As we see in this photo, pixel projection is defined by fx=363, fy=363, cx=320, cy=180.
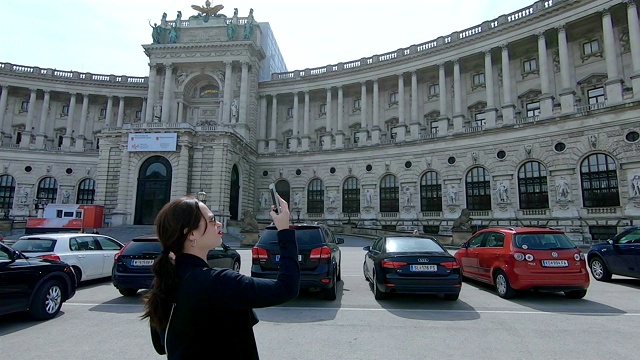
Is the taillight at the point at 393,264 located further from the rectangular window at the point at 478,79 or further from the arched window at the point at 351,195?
the rectangular window at the point at 478,79

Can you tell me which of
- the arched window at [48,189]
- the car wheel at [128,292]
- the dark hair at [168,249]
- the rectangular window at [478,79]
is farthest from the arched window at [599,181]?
the arched window at [48,189]

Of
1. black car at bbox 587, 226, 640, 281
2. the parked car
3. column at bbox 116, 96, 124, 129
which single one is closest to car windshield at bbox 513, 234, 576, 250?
black car at bbox 587, 226, 640, 281

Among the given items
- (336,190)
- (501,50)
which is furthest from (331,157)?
(501,50)

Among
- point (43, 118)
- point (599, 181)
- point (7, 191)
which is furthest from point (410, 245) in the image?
point (43, 118)

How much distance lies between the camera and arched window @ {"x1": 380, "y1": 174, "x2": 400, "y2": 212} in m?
36.4

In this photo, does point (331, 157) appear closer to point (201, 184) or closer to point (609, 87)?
point (201, 184)

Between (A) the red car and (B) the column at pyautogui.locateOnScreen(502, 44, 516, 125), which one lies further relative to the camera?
(B) the column at pyautogui.locateOnScreen(502, 44, 516, 125)

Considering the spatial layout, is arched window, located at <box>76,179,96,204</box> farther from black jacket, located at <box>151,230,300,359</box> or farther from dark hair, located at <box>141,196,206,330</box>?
black jacket, located at <box>151,230,300,359</box>

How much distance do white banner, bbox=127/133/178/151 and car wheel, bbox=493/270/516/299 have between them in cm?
2915

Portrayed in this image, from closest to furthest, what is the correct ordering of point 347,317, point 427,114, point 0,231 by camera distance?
1. point 347,317
2. point 0,231
3. point 427,114

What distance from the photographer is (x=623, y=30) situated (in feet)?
96.5

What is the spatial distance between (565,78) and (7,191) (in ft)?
192

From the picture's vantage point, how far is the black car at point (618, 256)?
1066 cm

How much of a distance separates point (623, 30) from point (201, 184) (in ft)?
124
